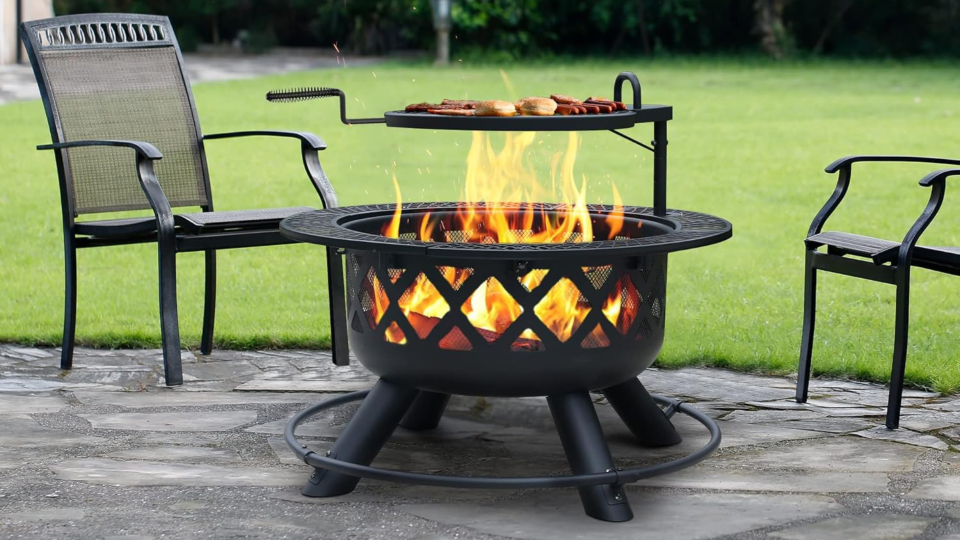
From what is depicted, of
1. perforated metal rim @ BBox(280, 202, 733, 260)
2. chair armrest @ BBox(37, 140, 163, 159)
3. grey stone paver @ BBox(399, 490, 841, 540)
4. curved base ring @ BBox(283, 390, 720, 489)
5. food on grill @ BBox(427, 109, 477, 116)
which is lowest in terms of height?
grey stone paver @ BBox(399, 490, 841, 540)

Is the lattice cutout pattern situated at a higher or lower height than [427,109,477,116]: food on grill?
lower

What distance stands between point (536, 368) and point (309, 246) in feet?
12.8

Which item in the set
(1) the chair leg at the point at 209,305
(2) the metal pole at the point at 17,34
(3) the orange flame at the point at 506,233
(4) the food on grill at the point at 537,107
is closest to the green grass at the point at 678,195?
(1) the chair leg at the point at 209,305

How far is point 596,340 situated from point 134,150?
2005 mm

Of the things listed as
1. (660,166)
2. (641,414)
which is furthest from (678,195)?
(660,166)

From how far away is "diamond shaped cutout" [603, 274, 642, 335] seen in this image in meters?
2.97

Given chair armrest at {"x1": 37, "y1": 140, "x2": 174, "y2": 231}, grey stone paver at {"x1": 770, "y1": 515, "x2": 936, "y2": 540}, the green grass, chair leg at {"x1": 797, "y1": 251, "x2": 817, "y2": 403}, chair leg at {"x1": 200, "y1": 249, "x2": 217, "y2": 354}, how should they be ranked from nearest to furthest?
grey stone paver at {"x1": 770, "y1": 515, "x2": 936, "y2": 540}, chair leg at {"x1": 797, "y1": 251, "x2": 817, "y2": 403}, chair armrest at {"x1": 37, "y1": 140, "x2": 174, "y2": 231}, chair leg at {"x1": 200, "y1": 249, "x2": 217, "y2": 354}, the green grass

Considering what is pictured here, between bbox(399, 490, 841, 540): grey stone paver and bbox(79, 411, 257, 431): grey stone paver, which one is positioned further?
bbox(79, 411, 257, 431): grey stone paver

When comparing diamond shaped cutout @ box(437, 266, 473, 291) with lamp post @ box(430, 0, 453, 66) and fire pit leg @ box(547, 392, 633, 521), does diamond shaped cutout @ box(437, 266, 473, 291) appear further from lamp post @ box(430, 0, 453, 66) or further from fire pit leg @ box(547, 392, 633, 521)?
lamp post @ box(430, 0, 453, 66)

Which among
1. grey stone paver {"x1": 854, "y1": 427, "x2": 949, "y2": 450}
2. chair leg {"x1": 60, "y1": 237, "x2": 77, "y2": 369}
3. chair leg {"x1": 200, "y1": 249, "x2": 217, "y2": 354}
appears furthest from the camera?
chair leg {"x1": 200, "y1": 249, "x2": 217, "y2": 354}

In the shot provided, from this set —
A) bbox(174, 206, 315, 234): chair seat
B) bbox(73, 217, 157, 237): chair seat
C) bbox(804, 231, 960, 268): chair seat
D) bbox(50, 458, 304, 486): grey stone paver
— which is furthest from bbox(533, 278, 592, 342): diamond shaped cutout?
bbox(73, 217, 157, 237): chair seat

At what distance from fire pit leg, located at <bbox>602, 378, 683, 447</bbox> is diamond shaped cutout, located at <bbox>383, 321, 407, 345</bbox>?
0.66 meters

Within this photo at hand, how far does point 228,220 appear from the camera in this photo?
13.1 feet

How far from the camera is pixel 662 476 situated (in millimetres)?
3141
